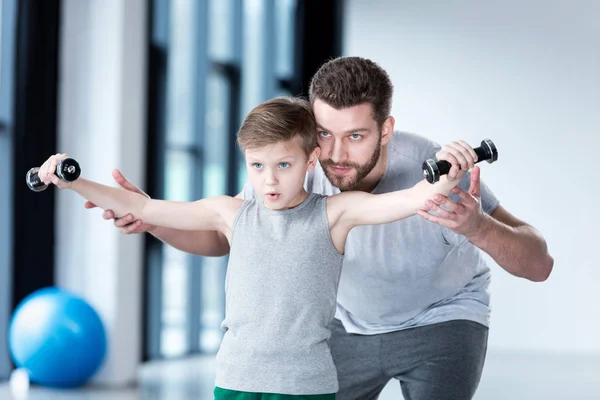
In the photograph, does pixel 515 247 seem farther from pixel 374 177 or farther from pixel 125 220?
pixel 125 220

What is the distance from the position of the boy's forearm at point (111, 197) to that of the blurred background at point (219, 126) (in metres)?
2.36

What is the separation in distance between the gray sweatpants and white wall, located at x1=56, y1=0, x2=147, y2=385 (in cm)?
254

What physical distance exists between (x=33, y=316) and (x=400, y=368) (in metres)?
2.39

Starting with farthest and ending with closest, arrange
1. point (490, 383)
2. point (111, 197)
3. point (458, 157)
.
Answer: point (490, 383) → point (111, 197) → point (458, 157)

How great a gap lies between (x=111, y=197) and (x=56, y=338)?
2246 mm

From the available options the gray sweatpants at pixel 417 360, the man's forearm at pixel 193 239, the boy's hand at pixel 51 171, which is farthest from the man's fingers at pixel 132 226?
the gray sweatpants at pixel 417 360

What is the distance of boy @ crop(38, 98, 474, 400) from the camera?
2002 millimetres

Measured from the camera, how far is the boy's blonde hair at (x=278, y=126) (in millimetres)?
2049

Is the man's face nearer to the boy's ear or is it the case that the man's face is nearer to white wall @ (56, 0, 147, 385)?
the boy's ear

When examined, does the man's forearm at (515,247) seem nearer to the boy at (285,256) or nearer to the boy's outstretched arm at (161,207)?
the boy at (285,256)

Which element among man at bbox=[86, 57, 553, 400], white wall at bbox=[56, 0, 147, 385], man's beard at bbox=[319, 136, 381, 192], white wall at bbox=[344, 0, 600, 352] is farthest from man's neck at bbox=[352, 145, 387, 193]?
white wall at bbox=[344, 0, 600, 352]

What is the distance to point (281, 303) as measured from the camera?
204 cm

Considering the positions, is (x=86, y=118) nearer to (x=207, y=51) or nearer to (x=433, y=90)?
(x=207, y=51)

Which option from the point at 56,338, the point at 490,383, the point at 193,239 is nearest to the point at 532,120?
the point at 490,383
